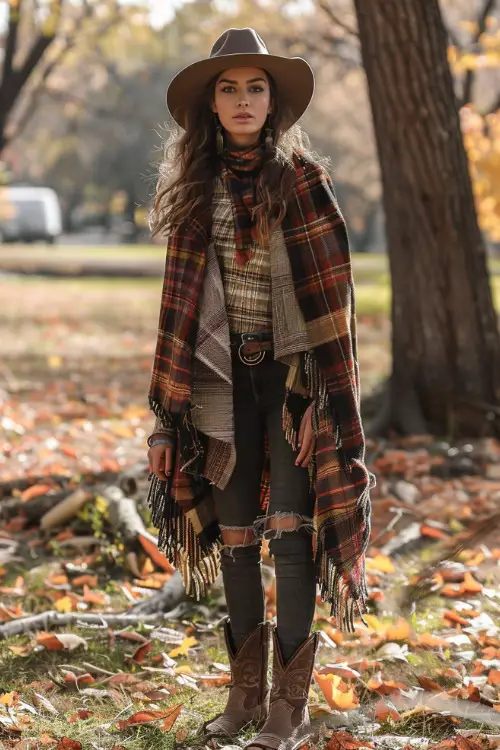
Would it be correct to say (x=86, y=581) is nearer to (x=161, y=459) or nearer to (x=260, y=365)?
(x=161, y=459)

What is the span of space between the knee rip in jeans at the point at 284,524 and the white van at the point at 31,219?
4162 cm

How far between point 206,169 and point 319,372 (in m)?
0.75

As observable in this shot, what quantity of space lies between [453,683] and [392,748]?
58cm

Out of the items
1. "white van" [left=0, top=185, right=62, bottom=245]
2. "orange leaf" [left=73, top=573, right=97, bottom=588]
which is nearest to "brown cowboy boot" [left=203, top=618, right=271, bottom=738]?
"orange leaf" [left=73, top=573, right=97, bottom=588]

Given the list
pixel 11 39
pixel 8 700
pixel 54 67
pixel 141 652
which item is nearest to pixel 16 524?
pixel 141 652

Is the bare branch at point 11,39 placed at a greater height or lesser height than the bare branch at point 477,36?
greater

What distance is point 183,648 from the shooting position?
160 inches

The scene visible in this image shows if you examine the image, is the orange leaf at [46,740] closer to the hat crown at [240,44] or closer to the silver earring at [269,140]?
the silver earring at [269,140]

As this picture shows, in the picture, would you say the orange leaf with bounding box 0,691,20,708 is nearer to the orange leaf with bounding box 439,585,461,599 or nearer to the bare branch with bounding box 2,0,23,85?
the orange leaf with bounding box 439,585,461,599

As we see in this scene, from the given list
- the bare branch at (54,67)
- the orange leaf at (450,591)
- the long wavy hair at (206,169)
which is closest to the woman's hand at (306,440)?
the long wavy hair at (206,169)

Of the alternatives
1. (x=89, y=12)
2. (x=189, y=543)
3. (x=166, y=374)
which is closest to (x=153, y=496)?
(x=189, y=543)

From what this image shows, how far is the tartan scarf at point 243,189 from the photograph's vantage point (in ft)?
10.4

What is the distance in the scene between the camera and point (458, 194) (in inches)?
272

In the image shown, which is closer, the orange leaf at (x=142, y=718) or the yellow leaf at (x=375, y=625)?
the orange leaf at (x=142, y=718)
